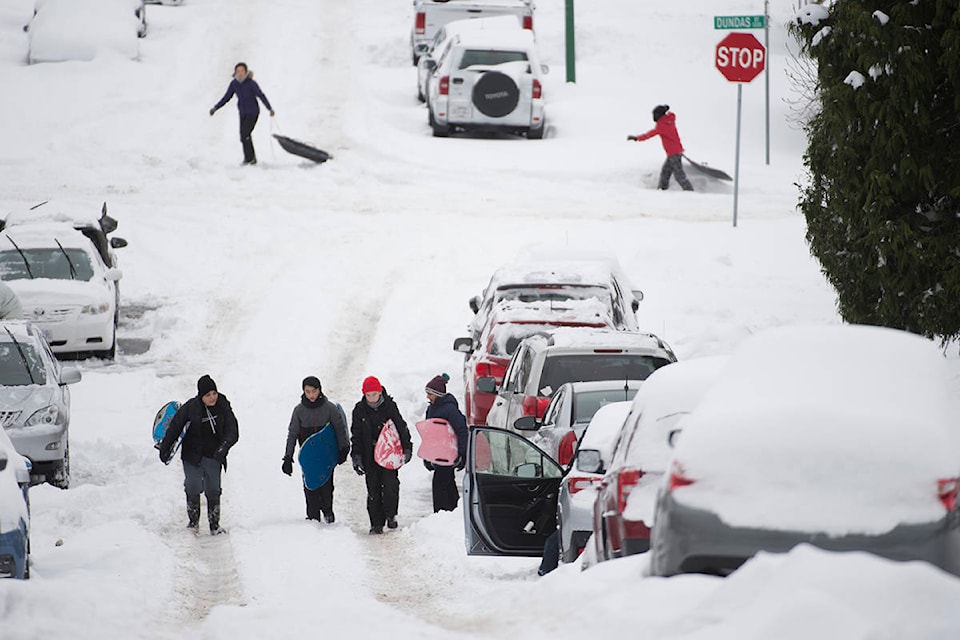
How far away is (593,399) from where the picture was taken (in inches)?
462


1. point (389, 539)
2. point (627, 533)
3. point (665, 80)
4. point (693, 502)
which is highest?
point (665, 80)

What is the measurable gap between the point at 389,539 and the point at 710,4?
1290 inches

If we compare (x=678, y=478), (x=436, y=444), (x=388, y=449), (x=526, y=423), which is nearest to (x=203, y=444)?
(x=388, y=449)

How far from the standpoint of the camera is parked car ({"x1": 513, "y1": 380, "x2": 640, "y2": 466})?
36.9 feet

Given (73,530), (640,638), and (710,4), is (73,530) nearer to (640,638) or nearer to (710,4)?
(640,638)

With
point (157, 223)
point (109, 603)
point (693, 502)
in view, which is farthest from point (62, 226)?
point (693, 502)

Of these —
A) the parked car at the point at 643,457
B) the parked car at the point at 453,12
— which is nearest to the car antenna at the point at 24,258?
the parked car at the point at 643,457

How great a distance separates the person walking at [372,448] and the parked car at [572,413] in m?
1.24

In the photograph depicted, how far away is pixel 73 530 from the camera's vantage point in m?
12.2

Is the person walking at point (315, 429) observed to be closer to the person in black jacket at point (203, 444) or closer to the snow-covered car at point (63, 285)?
the person in black jacket at point (203, 444)

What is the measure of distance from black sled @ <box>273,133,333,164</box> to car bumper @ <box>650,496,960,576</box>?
→ 2132cm

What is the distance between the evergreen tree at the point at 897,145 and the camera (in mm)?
13109

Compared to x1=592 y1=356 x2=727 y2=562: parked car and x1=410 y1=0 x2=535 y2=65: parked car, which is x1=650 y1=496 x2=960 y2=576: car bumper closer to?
x1=592 y1=356 x2=727 y2=562: parked car

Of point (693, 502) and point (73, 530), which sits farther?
point (73, 530)
